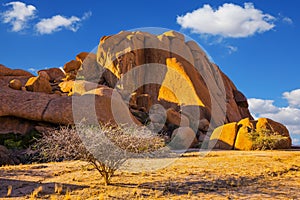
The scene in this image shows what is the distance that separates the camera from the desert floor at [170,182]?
10.4m

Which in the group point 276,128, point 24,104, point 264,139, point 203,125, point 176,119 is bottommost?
point 264,139

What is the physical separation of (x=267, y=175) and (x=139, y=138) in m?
5.40

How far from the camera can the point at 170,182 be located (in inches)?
476

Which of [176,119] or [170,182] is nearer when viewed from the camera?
[170,182]

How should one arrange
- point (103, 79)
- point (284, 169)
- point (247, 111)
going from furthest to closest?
point (247, 111)
point (103, 79)
point (284, 169)

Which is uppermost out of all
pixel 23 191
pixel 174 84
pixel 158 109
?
pixel 174 84

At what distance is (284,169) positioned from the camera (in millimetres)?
14508

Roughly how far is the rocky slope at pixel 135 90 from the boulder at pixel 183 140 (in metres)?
0.20

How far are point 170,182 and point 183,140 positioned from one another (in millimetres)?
17866

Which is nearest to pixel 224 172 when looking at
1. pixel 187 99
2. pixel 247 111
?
pixel 187 99

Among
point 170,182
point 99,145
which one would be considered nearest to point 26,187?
point 99,145

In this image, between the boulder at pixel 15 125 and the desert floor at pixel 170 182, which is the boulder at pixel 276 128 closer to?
the desert floor at pixel 170 182

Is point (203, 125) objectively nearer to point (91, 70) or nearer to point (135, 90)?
point (135, 90)

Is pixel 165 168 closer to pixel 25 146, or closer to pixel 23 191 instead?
pixel 23 191
